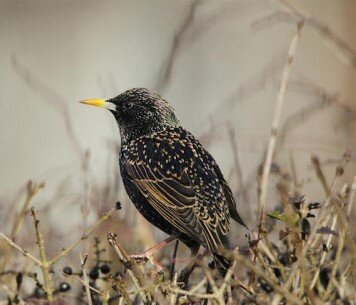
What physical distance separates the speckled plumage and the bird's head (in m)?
0.03

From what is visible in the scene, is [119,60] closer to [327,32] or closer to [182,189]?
[182,189]

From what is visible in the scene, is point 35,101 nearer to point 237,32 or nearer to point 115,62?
point 115,62

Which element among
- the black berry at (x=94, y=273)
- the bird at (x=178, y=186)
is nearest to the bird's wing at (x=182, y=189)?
the bird at (x=178, y=186)

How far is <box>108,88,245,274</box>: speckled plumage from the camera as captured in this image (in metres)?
4.54

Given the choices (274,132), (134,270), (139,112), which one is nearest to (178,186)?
(139,112)

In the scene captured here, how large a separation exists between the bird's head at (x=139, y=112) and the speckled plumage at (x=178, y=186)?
0.03 metres

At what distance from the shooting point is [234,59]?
11.6 metres

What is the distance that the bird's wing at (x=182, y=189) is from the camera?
4.50m

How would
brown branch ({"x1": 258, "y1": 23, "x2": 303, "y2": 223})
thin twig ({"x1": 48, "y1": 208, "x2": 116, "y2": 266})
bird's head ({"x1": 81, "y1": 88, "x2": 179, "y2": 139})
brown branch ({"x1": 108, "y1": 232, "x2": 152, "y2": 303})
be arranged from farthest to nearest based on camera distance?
1. bird's head ({"x1": 81, "y1": 88, "x2": 179, "y2": 139})
2. brown branch ({"x1": 258, "y1": 23, "x2": 303, "y2": 223})
3. thin twig ({"x1": 48, "y1": 208, "x2": 116, "y2": 266})
4. brown branch ({"x1": 108, "y1": 232, "x2": 152, "y2": 303})

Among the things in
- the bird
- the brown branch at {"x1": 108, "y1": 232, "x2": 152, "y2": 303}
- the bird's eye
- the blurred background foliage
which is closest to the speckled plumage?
the bird

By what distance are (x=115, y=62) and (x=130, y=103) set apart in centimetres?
611

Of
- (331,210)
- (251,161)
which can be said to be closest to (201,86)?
(251,161)

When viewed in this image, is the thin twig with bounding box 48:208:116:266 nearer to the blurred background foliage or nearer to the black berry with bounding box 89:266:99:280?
the black berry with bounding box 89:266:99:280

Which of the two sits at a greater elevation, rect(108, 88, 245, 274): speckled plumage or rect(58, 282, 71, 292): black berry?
rect(108, 88, 245, 274): speckled plumage
